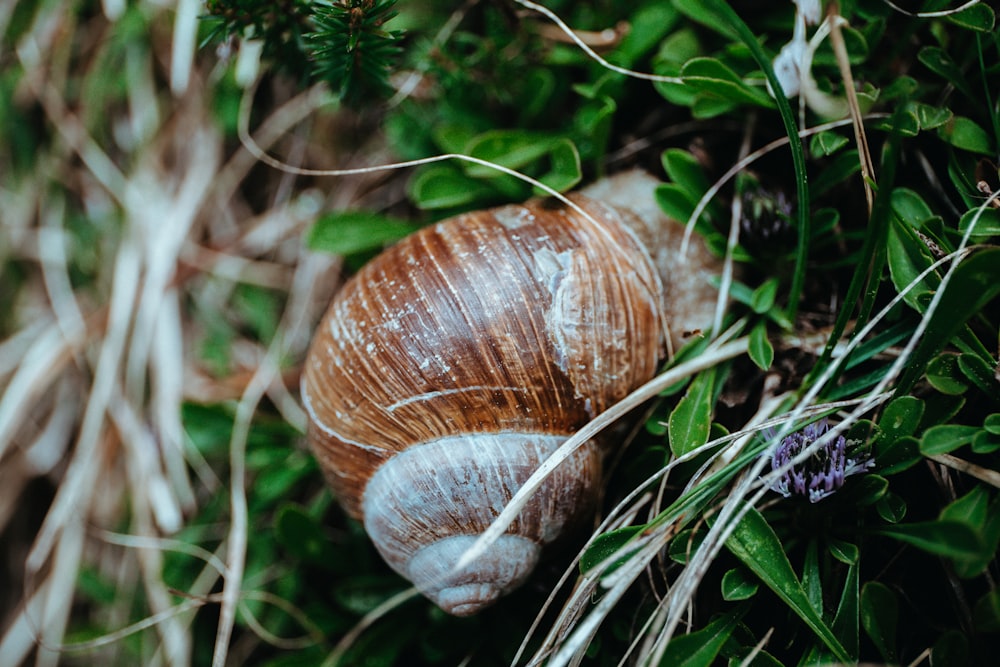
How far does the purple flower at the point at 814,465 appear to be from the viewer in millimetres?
992

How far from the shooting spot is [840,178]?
1169mm

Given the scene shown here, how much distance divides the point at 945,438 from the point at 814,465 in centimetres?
17

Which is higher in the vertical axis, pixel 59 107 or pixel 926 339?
pixel 59 107

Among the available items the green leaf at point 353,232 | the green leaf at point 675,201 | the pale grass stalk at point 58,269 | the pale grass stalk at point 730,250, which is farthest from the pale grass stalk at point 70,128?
the pale grass stalk at point 730,250

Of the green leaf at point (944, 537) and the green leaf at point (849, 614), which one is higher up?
the green leaf at point (944, 537)

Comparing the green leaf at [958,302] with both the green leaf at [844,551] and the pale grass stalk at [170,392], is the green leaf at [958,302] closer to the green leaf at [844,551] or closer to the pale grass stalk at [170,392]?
the green leaf at [844,551]

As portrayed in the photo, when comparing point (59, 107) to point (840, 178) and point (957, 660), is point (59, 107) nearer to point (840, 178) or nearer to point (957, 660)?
point (840, 178)

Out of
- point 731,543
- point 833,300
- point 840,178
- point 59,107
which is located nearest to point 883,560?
point 731,543

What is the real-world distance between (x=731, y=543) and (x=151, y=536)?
1341 millimetres

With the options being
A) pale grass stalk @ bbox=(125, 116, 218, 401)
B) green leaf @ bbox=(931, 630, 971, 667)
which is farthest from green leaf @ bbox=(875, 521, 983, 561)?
pale grass stalk @ bbox=(125, 116, 218, 401)

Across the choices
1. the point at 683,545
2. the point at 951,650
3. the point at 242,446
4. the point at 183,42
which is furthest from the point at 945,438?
the point at 183,42

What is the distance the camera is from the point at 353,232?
4.86 ft

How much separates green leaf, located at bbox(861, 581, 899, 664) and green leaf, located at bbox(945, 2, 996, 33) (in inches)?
32.9

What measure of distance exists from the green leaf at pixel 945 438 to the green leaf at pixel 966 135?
0.45m
